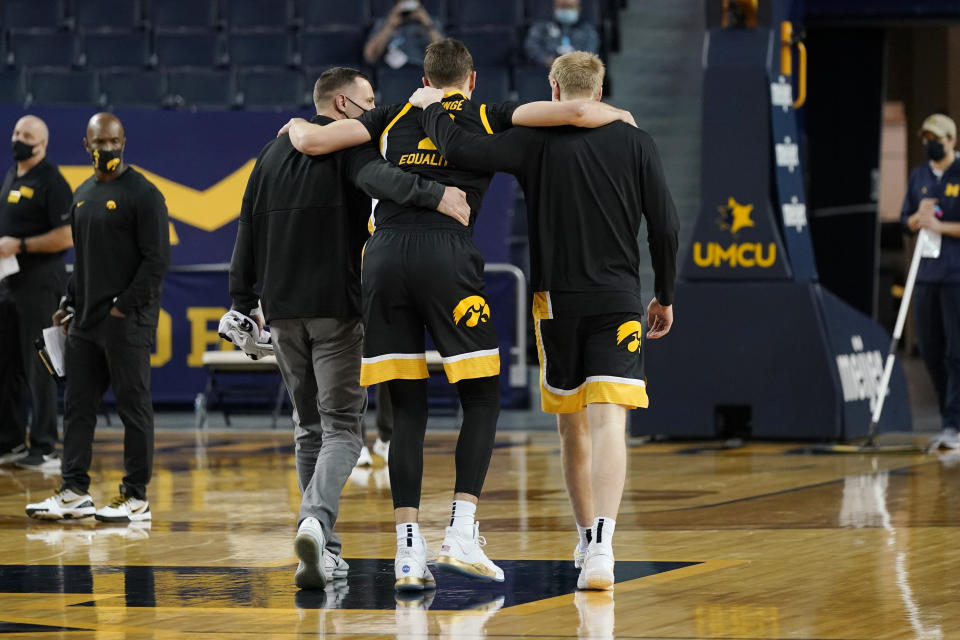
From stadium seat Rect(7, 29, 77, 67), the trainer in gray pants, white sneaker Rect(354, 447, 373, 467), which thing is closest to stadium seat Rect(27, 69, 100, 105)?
stadium seat Rect(7, 29, 77, 67)

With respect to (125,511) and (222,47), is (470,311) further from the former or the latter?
(222,47)

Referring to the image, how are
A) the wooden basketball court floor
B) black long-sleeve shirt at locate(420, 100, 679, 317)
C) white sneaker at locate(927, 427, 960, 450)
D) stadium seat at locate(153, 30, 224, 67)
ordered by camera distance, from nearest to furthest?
the wooden basketball court floor → black long-sleeve shirt at locate(420, 100, 679, 317) → white sneaker at locate(927, 427, 960, 450) → stadium seat at locate(153, 30, 224, 67)

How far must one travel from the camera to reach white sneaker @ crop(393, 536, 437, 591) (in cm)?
538

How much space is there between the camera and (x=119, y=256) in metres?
7.52

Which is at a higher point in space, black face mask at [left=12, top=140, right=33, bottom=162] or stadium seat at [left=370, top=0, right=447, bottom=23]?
stadium seat at [left=370, top=0, right=447, bottom=23]

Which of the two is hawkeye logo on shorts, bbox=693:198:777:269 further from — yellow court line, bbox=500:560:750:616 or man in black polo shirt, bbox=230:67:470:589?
man in black polo shirt, bbox=230:67:470:589

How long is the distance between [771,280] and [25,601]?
6.76 metres

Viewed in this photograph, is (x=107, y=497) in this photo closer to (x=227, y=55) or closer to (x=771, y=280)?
(x=771, y=280)

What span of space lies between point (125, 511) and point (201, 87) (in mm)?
8734

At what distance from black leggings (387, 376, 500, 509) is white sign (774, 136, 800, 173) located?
242 inches

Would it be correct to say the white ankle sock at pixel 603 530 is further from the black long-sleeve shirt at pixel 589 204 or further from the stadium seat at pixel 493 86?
the stadium seat at pixel 493 86

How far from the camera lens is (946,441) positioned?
1052cm

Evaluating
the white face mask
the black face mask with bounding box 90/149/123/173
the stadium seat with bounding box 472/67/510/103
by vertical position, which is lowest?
the black face mask with bounding box 90/149/123/173

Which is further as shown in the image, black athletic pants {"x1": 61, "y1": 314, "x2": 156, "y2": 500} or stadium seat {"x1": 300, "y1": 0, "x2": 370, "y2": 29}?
stadium seat {"x1": 300, "y1": 0, "x2": 370, "y2": 29}
